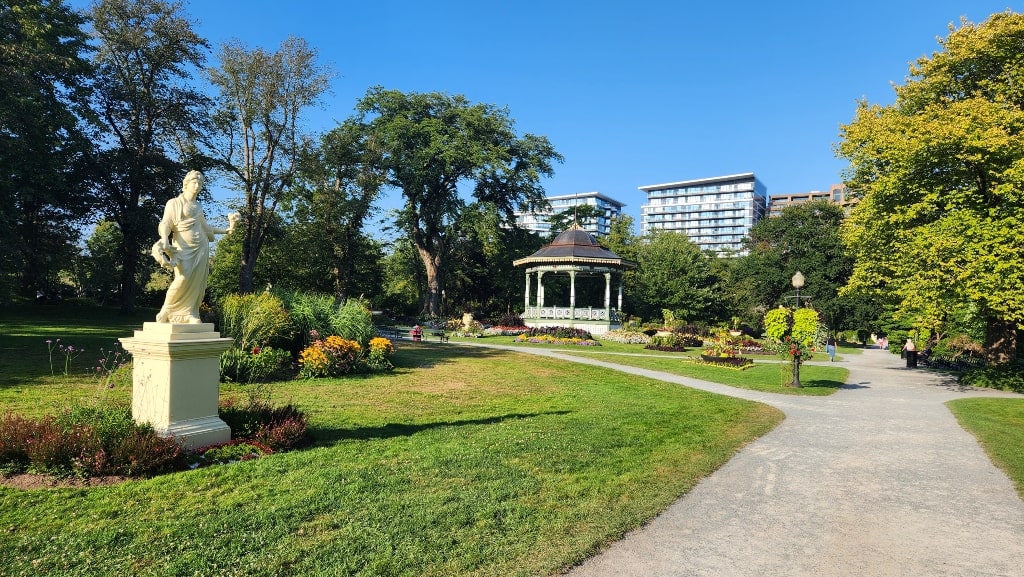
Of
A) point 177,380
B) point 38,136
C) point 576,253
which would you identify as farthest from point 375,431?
point 576,253

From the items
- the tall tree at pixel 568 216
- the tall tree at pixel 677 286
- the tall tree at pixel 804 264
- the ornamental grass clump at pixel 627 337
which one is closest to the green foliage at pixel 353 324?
the ornamental grass clump at pixel 627 337

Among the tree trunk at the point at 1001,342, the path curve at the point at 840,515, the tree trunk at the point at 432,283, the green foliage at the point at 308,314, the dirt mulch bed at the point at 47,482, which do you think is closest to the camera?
the path curve at the point at 840,515

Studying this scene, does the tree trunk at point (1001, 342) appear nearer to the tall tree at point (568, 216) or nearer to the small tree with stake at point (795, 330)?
the small tree with stake at point (795, 330)

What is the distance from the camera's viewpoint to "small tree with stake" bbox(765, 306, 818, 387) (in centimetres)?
1357

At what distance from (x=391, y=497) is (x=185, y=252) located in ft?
12.8

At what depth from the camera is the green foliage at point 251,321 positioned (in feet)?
39.8

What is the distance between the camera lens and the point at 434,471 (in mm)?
5660

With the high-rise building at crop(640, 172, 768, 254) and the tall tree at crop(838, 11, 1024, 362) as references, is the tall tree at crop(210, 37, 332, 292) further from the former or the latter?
the high-rise building at crop(640, 172, 768, 254)

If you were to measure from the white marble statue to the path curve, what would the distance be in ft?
17.4

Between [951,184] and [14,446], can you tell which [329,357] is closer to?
[14,446]

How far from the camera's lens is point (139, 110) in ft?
81.8

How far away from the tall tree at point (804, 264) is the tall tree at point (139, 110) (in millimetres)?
40014

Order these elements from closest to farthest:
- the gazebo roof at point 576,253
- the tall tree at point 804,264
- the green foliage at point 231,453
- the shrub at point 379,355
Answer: the green foliage at point 231,453 → the shrub at point 379,355 → the gazebo roof at point 576,253 → the tall tree at point 804,264

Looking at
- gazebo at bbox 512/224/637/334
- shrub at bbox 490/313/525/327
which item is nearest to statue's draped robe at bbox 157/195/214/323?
gazebo at bbox 512/224/637/334
